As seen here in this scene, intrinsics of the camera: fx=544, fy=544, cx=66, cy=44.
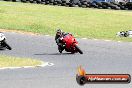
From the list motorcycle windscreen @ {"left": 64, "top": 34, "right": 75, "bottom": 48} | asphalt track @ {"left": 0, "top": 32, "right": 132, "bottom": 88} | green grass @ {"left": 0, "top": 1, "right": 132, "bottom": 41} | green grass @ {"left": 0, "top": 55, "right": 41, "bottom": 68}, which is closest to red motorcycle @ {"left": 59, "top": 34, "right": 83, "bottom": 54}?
motorcycle windscreen @ {"left": 64, "top": 34, "right": 75, "bottom": 48}

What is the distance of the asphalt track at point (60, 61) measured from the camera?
43.3 feet

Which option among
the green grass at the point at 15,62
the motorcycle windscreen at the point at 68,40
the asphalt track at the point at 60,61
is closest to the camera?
the asphalt track at the point at 60,61

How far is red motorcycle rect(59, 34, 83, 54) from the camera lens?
2262 centimetres

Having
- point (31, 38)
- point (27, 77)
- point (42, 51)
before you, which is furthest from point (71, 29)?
point (27, 77)

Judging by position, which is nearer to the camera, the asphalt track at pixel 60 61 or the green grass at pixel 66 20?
the asphalt track at pixel 60 61

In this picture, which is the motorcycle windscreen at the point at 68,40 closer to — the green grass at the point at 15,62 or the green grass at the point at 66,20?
the green grass at the point at 15,62

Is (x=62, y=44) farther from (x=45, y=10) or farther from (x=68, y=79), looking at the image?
(x=45, y=10)

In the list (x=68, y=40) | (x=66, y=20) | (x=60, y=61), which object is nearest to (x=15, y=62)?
(x=60, y=61)

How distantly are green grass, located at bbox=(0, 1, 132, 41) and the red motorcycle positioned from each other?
7.99 meters

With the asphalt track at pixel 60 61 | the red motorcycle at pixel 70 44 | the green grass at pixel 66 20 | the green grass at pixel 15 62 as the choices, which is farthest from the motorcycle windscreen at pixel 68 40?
the green grass at pixel 66 20

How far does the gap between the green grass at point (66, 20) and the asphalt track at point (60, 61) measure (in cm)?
381

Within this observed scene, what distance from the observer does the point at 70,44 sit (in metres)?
22.8

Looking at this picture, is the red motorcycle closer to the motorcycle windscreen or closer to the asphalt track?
the motorcycle windscreen

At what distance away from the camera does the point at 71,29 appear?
3569 cm
